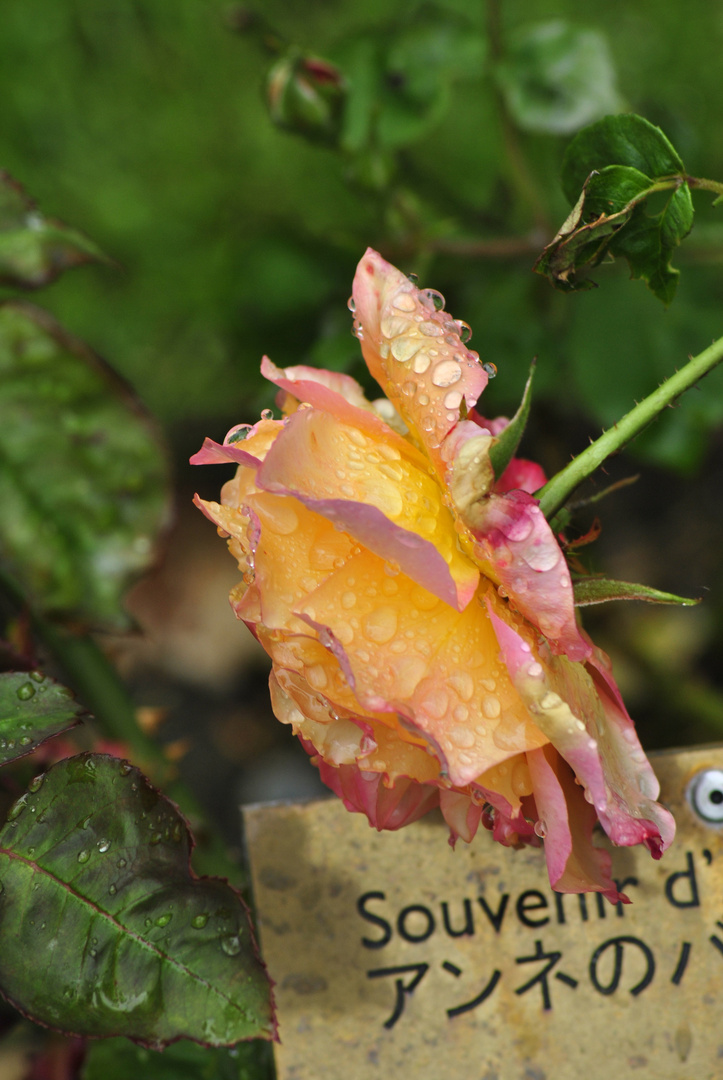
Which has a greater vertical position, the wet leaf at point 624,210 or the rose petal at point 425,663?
the wet leaf at point 624,210

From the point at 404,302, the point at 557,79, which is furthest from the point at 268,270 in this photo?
the point at 404,302

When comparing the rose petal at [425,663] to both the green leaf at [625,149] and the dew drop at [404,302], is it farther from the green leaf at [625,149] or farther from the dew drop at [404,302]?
the green leaf at [625,149]

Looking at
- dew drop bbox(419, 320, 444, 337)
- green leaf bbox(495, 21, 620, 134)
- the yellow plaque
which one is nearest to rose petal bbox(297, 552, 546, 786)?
dew drop bbox(419, 320, 444, 337)

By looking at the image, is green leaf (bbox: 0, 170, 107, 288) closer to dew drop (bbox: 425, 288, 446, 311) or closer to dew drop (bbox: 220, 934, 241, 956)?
dew drop (bbox: 425, 288, 446, 311)

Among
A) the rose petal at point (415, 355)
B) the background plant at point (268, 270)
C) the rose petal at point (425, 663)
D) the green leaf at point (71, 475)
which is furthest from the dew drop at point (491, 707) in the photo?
the green leaf at point (71, 475)

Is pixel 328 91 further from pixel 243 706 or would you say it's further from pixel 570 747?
pixel 243 706

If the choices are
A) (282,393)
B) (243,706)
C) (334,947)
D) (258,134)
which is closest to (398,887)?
(334,947)
